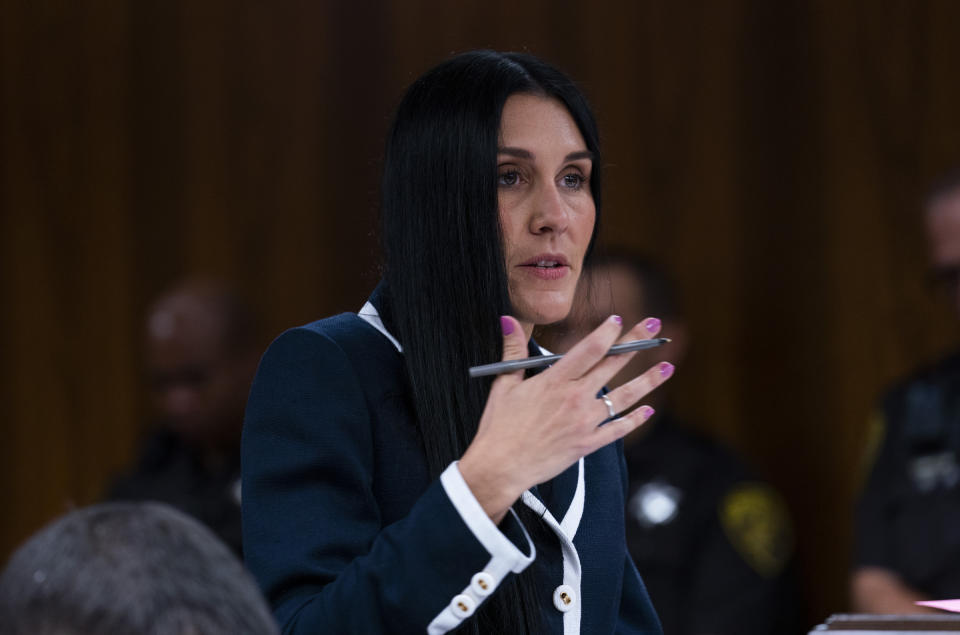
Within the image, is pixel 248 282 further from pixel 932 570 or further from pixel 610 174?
pixel 932 570

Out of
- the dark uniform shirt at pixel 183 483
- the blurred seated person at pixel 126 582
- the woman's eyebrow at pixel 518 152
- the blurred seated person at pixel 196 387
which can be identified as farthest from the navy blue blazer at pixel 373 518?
the blurred seated person at pixel 196 387

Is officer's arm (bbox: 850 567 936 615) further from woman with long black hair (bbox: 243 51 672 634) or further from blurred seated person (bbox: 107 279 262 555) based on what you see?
blurred seated person (bbox: 107 279 262 555)

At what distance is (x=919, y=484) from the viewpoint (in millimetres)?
3086

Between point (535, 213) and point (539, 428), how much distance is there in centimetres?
34

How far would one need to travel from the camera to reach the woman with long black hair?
1.26 m

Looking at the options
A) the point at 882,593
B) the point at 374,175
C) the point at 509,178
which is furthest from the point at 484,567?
the point at 374,175

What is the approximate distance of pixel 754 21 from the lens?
382 cm

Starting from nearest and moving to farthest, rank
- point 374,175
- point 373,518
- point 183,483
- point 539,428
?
point 539,428 < point 373,518 < point 374,175 < point 183,483

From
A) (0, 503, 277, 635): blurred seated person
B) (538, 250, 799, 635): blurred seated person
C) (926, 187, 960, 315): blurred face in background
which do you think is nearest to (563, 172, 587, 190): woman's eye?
(0, 503, 277, 635): blurred seated person

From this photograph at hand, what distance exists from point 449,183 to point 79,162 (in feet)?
9.77

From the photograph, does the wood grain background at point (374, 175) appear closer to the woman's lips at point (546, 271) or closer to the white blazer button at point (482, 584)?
the woman's lips at point (546, 271)

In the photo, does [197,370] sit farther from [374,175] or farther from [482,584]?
[482,584]

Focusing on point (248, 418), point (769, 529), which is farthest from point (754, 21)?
point (248, 418)

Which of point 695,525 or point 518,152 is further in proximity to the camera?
point 695,525
